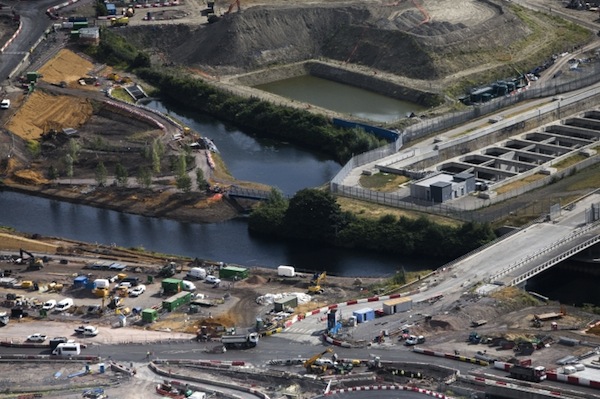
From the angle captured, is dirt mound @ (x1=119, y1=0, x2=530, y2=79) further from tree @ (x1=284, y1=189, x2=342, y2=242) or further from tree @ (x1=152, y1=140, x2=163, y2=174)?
tree @ (x1=284, y1=189, x2=342, y2=242)

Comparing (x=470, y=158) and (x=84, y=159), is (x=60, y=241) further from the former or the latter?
(x=470, y=158)

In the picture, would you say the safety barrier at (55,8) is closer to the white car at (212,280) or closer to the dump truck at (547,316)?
the white car at (212,280)

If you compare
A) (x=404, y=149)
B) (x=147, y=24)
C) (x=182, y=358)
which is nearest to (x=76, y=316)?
(x=182, y=358)

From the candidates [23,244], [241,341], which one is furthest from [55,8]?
[241,341]

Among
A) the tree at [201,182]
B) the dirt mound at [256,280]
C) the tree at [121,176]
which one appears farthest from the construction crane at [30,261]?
the tree at [201,182]

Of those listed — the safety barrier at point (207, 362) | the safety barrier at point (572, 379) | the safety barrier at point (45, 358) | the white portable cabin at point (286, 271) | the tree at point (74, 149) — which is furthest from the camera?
the tree at point (74, 149)

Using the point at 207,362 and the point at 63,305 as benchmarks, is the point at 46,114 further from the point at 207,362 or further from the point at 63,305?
the point at 207,362
